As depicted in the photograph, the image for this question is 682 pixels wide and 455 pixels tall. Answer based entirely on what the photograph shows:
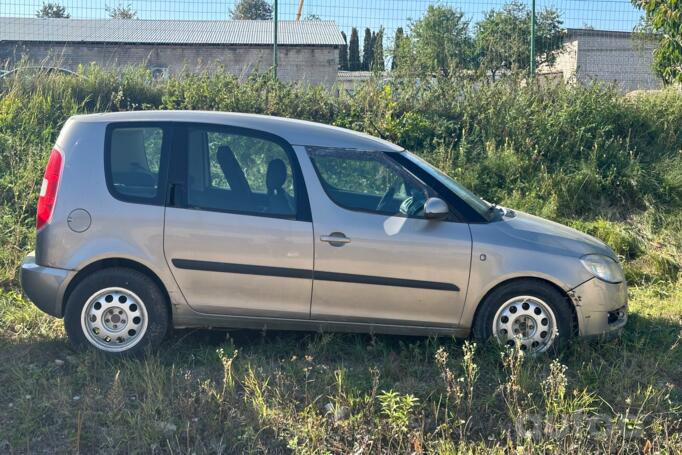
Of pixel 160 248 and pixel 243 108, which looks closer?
pixel 160 248

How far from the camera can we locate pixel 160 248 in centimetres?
477

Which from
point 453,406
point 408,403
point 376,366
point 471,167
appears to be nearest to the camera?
point 408,403

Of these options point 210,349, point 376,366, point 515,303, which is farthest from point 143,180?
point 515,303

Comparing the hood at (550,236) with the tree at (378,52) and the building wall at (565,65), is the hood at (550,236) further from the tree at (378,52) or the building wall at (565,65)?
the building wall at (565,65)

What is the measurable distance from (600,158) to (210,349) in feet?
22.5

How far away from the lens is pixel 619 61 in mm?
12703

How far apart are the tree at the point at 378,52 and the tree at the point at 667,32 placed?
154 inches

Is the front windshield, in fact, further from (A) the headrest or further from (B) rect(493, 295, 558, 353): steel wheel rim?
(A) the headrest

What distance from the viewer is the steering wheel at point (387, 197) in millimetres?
4961

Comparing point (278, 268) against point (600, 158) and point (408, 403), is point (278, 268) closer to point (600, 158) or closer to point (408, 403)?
point (408, 403)

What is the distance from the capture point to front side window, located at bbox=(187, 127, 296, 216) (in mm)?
4859

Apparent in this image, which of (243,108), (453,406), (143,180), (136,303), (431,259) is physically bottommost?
(453,406)

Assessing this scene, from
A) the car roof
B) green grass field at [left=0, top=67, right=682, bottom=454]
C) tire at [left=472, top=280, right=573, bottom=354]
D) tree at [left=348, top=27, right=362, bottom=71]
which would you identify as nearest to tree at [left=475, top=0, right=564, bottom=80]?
tree at [left=348, top=27, right=362, bottom=71]

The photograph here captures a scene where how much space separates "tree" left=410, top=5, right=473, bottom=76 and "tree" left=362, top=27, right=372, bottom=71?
0.74 meters
